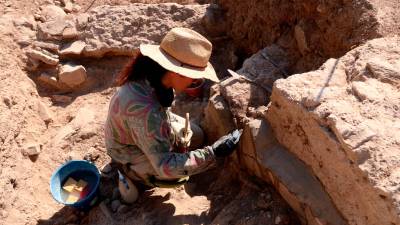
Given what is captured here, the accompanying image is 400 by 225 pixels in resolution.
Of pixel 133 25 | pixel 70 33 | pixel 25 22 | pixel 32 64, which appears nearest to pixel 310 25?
pixel 133 25

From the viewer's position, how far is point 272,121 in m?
2.93

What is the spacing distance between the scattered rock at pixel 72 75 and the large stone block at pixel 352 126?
8.23 ft

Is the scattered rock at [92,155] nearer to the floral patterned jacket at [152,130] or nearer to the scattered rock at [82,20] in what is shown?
the floral patterned jacket at [152,130]

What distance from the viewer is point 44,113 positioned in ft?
14.5

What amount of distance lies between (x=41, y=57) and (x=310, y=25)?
110 inches

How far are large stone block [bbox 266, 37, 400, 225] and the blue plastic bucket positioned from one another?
1.52 metres

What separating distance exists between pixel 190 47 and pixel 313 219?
1.27 metres

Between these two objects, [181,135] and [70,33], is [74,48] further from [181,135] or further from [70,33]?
[181,135]

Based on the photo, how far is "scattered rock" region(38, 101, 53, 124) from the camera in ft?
14.4

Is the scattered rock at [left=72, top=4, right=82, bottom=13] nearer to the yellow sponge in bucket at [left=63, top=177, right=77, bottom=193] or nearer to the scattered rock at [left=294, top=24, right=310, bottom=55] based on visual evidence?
the yellow sponge in bucket at [left=63, top=177, right=77, bottom=193]

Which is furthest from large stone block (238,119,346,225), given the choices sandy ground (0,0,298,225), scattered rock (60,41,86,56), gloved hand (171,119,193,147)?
scattered rock (60,41,86,56)

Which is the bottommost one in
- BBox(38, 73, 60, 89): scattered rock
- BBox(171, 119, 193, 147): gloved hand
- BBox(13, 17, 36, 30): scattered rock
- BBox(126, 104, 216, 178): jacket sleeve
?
BBox(38, 73, 60, 89): scattered rock

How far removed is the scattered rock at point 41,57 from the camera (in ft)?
15.3

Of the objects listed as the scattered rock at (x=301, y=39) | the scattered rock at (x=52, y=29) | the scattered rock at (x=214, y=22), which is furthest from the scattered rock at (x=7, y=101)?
the scattered rock at (x=301, y=39)
